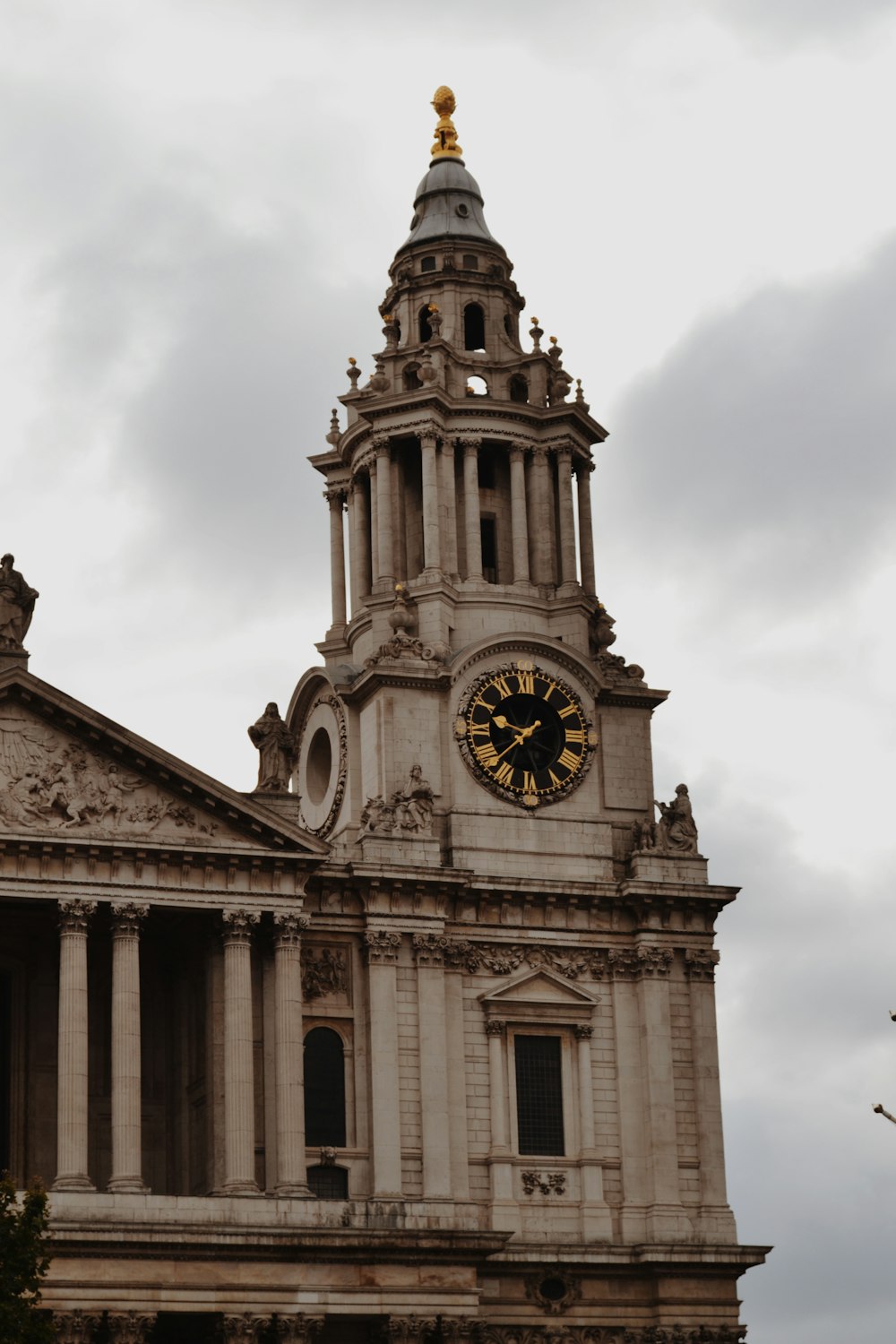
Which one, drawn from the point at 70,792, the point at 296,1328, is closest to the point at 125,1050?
the point at 70,792

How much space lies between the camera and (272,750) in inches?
2463

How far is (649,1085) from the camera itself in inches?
2512

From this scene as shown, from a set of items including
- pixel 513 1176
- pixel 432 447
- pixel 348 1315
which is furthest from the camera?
pixel 432 447

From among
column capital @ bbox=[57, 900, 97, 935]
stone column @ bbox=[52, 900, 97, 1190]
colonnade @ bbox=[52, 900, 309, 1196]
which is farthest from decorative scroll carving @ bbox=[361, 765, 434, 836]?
stone column @ bbox=[52, 900, 97, 1190]

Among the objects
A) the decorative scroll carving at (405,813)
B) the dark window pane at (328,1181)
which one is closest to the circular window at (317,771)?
the decorative scroll carving at (405,813)

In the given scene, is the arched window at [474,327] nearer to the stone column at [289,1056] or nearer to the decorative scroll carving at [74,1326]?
the stone column at [289,1056]

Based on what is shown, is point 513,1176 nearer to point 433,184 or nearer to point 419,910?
point 419,910

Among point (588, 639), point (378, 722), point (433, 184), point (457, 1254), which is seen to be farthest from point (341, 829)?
point (433, 184)

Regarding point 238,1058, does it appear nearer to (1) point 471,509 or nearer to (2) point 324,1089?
(2) point 324,1089

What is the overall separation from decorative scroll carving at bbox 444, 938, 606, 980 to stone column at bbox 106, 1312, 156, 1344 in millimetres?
11244

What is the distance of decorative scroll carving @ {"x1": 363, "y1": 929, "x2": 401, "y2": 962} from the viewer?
62.2 metres

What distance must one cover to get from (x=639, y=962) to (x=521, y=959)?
9.02ft

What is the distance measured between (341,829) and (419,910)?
4.42 m

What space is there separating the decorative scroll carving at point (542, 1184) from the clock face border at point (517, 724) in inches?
328
